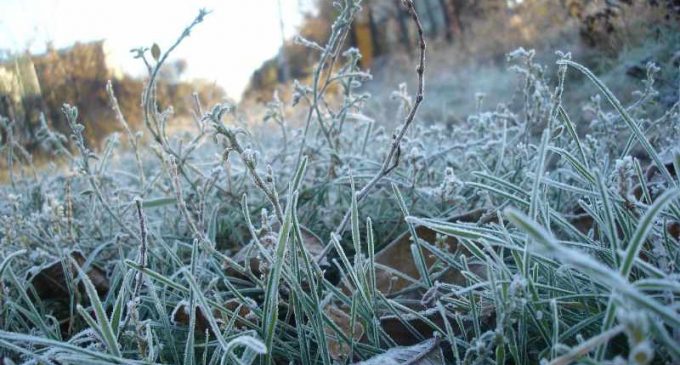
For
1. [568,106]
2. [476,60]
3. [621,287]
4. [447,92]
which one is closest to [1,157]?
[621,287]

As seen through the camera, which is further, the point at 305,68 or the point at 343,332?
the point at 305,68

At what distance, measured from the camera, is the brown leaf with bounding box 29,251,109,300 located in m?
1.03

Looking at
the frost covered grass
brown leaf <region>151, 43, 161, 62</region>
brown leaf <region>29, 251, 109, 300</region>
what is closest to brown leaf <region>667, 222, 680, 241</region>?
the frost covered grass

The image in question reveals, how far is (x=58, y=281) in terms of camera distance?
1040 millimetres

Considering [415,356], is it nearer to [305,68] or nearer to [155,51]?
[155,51]

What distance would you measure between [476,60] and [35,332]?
22.7ft

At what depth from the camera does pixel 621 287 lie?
1.16 feet

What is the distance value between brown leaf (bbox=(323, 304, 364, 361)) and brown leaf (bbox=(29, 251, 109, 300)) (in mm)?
515

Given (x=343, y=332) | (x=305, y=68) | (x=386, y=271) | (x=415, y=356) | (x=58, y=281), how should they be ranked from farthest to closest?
(x=305, y=68) → (x=58, y=281) → (x=386, y=271) → (x=343, y=332) → (x=415, y=356)

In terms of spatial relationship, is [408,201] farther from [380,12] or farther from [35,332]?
[380,12]

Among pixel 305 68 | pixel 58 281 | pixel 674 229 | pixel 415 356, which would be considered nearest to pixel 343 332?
pixel 415 356

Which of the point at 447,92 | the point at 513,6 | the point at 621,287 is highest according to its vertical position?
the point at 513,6

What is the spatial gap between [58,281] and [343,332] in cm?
63

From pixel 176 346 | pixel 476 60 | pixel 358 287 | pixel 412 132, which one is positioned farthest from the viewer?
pixel 476 60
